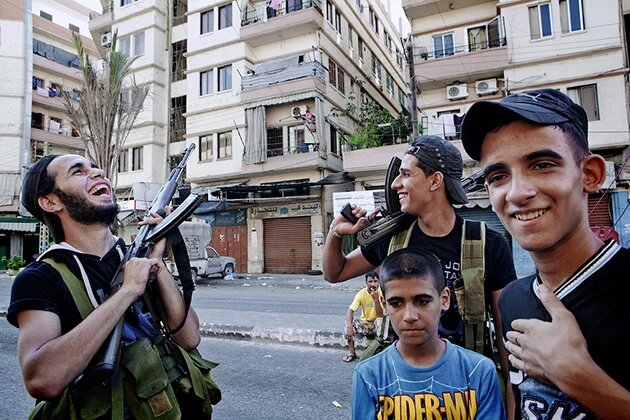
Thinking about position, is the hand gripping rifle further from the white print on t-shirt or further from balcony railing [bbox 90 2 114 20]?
balcony railing [bbox 90 2 114 20]

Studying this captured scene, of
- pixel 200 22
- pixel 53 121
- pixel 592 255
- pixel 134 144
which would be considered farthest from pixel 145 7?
pixel 592 255

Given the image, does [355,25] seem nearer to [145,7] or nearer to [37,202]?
[145,7]

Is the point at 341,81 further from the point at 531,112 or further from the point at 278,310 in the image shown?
the point at 531,112

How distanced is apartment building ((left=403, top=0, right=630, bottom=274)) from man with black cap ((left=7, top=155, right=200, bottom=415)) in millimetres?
14737

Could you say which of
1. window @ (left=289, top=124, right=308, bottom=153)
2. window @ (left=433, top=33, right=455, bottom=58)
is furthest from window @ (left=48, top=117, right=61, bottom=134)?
window @ (left=433, top=33, right=455, bottom=58)

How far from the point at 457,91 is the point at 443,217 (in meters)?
16.8

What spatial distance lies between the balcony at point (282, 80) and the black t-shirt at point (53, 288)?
1793 cm

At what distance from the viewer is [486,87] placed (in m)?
16.5

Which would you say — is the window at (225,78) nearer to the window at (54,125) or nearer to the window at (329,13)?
the window at (329,13)

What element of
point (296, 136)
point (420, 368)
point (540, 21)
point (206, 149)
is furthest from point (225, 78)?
point (420, 368)

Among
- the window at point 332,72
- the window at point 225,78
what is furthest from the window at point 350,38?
the window at point 225,78

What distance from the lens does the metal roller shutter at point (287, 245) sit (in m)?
19.7

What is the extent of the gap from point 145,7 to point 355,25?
41.9 ft

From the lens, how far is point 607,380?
93 cm
